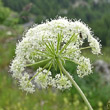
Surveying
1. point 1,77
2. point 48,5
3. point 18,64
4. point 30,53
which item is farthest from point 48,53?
point 48,5

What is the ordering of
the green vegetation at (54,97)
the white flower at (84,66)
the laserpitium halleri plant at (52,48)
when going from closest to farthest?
the laserpitium halleri plant at (52,48), the white flower at (84,66), the green vegetation at (54,97)

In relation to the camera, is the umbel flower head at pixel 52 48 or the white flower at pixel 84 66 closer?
the umbel flower head at pixel 52 48

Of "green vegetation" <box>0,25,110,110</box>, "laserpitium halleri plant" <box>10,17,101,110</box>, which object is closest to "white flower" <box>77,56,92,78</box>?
"laserpitium halleri plant" <box>10,17,101,110</box>

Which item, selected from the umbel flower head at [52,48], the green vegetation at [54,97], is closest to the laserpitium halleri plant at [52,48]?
the umbel flower head at [52,48]

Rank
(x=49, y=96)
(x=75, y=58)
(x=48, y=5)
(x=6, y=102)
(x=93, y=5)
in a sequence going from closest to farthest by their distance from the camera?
(x=75, y=58), (x=6, y=102), (x=49, y=96), (x=48, y=5), (x=93, y=5)

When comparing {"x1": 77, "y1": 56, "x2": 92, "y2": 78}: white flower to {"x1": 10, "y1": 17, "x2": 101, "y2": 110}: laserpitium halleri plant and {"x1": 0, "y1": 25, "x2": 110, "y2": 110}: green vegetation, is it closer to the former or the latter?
{"x1": 10, "y1": 17, "x2": 101, "y2": 110}: laserpitium halleri plant

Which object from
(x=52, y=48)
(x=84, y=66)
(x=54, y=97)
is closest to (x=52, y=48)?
(x=52, y=48)

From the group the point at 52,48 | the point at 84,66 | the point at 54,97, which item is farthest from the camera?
the point at 54,97

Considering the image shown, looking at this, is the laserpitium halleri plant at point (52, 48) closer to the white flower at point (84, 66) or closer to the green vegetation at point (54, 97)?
the white flower at point (84, 66)

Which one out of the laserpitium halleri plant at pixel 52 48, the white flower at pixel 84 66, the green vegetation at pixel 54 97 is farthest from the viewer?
the green vegetation at pixel 54 97

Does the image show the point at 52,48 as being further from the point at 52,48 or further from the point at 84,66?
the point at 84,66

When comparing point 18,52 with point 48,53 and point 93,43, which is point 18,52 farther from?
point 93,43
